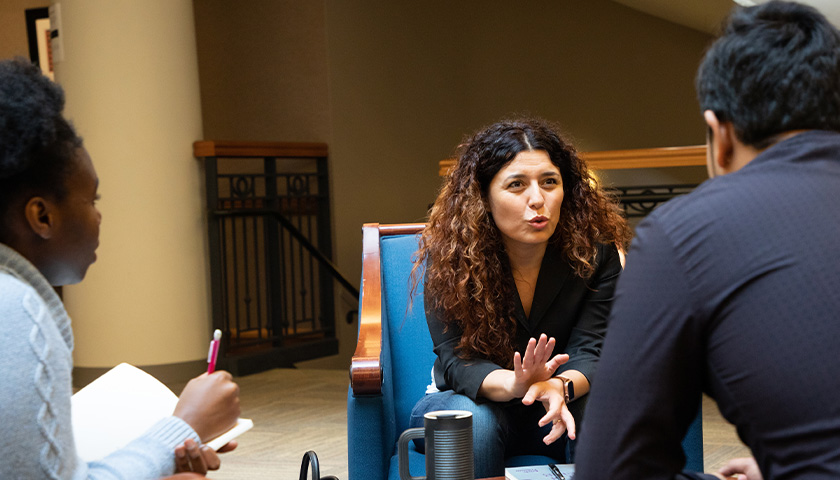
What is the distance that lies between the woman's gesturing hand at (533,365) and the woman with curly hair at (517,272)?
0.10 m

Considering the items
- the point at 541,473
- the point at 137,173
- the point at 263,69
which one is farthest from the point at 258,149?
the point at 541,473

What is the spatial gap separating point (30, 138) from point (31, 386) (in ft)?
0.94

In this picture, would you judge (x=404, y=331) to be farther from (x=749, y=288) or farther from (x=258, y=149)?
(x=258, y=149)

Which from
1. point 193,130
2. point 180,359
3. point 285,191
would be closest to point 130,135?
point 193,130

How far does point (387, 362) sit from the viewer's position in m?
2.18

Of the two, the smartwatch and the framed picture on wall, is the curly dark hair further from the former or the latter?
the framed picture on wall

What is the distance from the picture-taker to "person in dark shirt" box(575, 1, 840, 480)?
2.68 feet

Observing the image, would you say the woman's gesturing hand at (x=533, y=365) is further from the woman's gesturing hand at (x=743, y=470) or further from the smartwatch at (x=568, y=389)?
the woman's gesturing hand at (x=743, y=470)

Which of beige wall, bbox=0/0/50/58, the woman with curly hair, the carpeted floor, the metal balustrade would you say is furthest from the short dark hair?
beige wall, bbox=0/0/50/58

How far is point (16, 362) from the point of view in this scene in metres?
0.91

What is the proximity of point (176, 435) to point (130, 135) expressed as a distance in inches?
162

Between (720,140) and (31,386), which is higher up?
(720,140)

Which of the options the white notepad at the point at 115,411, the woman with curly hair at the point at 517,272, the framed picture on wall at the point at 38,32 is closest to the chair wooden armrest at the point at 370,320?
the woman with curly hair at the point at 517,272

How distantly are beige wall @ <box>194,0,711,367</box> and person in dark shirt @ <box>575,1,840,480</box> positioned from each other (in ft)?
18.4
